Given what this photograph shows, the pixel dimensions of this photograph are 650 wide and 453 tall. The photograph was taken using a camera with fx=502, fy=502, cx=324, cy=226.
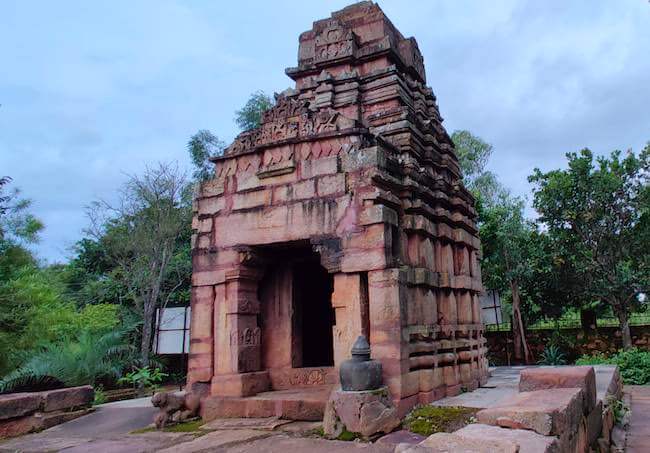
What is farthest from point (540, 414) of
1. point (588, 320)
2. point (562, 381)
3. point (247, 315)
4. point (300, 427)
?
point (588, 320)

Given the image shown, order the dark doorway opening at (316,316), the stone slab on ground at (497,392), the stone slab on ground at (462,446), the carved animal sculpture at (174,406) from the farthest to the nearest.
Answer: the dark doorway opening at (316,316)
the carved animal sculpture at (174,406)
the stone slab on ground at (497,392)
the stone slab on ground at (462,446)

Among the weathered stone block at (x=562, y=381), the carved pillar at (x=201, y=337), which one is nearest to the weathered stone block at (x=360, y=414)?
the weathered stone block at (x=562, y=381)

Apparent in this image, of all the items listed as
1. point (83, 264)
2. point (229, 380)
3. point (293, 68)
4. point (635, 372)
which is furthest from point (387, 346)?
point (83, 264)

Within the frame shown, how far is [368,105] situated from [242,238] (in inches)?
119

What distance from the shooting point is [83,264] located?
2084 cm

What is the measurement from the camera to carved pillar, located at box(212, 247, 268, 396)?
661cm

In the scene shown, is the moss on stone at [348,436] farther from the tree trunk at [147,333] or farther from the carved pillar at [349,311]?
the tree trunk at [147,333]

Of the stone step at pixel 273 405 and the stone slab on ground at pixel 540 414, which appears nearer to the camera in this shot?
the stone slab on ground at pixel 540 414

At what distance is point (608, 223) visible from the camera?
15078 mm

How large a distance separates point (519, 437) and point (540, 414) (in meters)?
0.29

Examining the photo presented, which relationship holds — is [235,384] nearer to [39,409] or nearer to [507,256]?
[39,409]

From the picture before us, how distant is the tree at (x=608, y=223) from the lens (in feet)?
48.2

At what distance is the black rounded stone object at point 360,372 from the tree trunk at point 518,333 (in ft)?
41.8

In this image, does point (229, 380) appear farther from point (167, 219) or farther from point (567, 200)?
point (567, 200)
